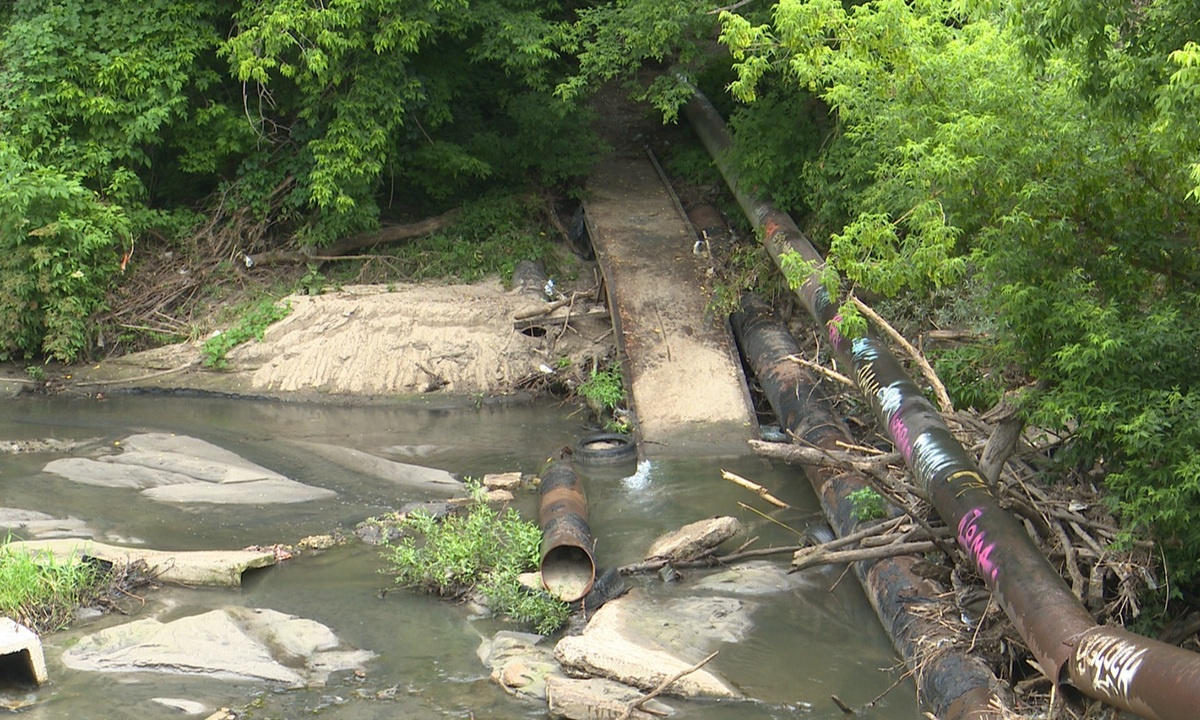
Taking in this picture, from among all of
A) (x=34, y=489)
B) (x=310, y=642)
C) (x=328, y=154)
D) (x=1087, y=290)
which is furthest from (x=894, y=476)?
(x=328, y=154)

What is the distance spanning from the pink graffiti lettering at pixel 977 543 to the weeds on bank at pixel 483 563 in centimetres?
287

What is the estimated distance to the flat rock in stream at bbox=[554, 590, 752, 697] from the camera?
285 inches

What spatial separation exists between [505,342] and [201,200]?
5.82 metres

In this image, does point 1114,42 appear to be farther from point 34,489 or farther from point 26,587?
point 34,489

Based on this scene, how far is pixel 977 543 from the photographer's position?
7156 millimetres

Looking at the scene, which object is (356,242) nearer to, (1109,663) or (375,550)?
(375,550)

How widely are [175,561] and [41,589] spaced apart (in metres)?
1.05

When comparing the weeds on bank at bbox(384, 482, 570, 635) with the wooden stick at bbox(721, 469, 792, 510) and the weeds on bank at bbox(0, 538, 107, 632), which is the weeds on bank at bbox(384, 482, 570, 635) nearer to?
the wooden stick at bbox(721, 469, 792, 510)

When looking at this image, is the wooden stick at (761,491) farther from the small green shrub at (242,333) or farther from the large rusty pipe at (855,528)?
the small green shrub at (242,333)

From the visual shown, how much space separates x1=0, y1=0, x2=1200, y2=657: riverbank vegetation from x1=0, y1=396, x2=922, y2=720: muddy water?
192 cm

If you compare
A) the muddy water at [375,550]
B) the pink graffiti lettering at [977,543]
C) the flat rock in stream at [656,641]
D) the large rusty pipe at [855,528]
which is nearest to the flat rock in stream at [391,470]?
the muddy water at [375,550]

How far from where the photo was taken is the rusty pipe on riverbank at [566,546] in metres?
8.69

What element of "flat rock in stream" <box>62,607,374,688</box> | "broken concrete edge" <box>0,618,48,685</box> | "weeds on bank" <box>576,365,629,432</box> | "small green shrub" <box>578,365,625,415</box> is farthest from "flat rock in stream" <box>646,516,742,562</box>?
"broken concrete edge" <box>0,618,48,685</box>

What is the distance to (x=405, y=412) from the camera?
13930 mm
